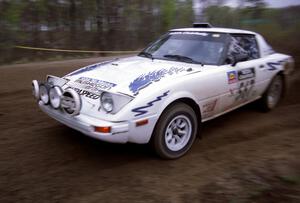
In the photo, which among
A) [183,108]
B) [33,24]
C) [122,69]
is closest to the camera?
[183,108]

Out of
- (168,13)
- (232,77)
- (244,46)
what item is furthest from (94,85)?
(168,13)

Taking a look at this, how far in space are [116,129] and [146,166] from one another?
27.7 inches

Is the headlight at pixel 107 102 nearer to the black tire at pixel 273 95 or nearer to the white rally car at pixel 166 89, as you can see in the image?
the white rally car at pixel 166 89

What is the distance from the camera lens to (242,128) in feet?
18.4

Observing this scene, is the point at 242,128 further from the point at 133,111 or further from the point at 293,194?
the point at 133,111

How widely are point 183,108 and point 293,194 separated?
158 centimetres

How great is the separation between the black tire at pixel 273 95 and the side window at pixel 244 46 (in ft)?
2.52

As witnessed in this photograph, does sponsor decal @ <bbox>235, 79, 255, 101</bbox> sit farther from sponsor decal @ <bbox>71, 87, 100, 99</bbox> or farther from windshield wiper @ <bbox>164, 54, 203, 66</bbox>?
sponsor decal @ <bbox>71, 87, 100, 99</bbox>

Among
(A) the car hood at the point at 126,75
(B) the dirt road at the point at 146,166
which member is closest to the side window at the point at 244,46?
(A) the car hood at the point at 126,75

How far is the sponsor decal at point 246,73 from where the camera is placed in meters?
5.25

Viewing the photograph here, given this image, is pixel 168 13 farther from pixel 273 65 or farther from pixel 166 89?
pixel 166 89

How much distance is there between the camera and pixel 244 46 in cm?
575

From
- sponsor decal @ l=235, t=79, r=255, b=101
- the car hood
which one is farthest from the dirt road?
the car hood

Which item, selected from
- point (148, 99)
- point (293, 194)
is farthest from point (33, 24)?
point (293, 194)
